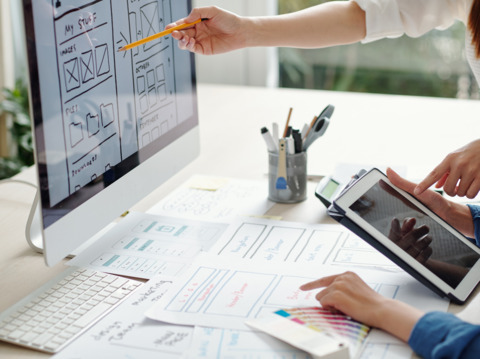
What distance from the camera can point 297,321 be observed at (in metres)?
0.81

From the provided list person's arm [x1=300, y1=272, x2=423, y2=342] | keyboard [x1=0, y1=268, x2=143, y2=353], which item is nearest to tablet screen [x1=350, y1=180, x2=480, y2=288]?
person's arm [x1=300, y1=272, x2=423, y2=342]

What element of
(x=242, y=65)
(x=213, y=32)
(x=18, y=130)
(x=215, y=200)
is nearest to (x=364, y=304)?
(x=215, y=200)

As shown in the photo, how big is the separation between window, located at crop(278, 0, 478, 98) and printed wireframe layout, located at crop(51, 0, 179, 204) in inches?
53.3

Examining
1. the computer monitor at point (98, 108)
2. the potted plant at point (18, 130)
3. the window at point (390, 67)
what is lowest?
the potted plant at point (18, 130)

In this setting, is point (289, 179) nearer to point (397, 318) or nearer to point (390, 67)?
point (397, 318)

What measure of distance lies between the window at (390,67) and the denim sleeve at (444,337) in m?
1.79

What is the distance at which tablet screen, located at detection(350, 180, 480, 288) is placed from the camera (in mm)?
916

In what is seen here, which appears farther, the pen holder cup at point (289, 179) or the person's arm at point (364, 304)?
the pen holder cup at point (289, 179)

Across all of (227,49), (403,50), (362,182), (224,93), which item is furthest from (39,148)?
(403,50)

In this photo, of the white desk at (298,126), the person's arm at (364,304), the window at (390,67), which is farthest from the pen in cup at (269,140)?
the window at (390,67)

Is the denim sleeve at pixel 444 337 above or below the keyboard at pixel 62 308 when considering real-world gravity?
above

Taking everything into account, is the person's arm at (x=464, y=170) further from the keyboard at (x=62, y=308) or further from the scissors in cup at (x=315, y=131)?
the keyboard at (x=62, y=308)

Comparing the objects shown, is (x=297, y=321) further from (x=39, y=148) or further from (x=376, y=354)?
(x=39, y=148)

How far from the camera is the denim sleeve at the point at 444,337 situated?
72 cm
